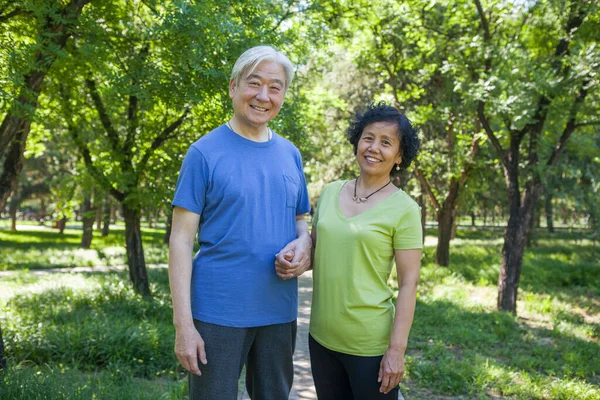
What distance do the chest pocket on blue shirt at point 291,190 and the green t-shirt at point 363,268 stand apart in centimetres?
19

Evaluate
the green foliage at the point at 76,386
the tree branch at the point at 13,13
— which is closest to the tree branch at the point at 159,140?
the tree branch at the point at 13,13

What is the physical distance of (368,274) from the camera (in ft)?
7.40

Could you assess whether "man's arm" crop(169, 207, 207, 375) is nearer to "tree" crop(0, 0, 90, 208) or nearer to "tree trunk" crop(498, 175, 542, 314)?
"tree" crop(0, 0, 90, 208)

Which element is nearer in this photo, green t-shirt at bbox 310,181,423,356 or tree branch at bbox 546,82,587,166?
green t-shirt at bbox 310,181,423,356

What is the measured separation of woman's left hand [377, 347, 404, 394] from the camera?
7.16ft

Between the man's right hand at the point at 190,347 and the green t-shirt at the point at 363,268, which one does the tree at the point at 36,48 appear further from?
the green t-shirt at the point at 363,268

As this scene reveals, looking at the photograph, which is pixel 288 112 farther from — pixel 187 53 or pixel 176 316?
pixel 176 316

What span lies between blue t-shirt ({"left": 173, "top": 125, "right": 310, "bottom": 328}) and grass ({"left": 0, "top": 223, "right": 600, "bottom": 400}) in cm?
199

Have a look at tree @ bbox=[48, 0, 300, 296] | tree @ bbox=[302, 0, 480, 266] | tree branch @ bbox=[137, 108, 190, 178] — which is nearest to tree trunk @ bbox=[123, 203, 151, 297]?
tree @ bbox=[48, 0, 300, 296]

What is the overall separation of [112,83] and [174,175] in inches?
99.8

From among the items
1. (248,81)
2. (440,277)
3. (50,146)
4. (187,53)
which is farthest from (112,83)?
(50,146)

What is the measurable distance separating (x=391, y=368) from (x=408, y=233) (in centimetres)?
61

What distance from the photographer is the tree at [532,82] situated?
23.3ft

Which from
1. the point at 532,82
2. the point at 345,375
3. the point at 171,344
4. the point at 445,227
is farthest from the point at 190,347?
the point at 445,227
